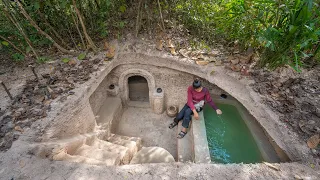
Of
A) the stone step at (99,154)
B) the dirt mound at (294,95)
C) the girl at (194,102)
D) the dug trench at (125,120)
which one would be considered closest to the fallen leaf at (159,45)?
the dug trench at (125,120)

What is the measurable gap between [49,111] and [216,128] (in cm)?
362

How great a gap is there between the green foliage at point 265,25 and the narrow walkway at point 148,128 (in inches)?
108

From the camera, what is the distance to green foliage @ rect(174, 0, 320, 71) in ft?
9.34

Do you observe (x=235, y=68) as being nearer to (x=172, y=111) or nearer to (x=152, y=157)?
(x=172, y=111)

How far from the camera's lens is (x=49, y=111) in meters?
3.26

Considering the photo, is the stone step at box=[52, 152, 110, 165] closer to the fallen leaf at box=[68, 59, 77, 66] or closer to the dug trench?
the dug trench

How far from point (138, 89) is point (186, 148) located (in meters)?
2.84

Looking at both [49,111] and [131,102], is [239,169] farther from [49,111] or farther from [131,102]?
[131,102]

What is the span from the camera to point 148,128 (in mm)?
5324

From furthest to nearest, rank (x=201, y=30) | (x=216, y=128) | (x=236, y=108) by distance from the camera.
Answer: (x=201, y=30), (x=236, y=108), (x=216, y=128)

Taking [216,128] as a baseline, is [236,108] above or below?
above

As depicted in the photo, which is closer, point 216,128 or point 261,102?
point 261,102

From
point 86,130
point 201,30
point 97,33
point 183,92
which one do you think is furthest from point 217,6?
point 86,130

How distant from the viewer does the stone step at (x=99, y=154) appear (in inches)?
112
